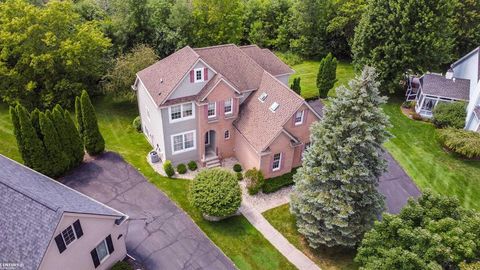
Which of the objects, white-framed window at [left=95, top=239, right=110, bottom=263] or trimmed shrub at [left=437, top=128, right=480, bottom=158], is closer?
white-framed window at [left=95, top=239, right=110, bottom=263]

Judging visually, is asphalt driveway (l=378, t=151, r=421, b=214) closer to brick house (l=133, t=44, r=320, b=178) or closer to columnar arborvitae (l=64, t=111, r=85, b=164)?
brick house (l=133, t=44, r=320, b=178)

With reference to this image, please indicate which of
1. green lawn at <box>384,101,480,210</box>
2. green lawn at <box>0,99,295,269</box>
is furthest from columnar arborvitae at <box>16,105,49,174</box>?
green lawn at <box>384,101,480,210</box>

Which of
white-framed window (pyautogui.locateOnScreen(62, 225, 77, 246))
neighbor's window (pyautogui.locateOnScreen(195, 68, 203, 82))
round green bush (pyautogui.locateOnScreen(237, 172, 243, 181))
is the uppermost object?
neighbor's window (pyautogui.locateOnScreen(195, 68, 203, 82))

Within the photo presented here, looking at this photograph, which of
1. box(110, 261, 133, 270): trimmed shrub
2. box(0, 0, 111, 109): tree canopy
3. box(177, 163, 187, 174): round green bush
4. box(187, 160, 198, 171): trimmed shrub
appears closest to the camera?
box(110, 261, 133, 270): trimmed shrub

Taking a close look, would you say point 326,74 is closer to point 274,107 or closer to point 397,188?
point 274,107

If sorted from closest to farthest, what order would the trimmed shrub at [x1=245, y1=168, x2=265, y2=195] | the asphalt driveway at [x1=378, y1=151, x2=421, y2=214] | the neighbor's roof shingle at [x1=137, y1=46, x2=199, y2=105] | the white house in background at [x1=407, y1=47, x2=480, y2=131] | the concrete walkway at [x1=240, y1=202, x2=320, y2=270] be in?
1. the concrete walkway at [x1=240, y1=202, x2=320, y2=270]
2. the neighbor's roof shingle at [x1=137, y1=46, x2=199, y2=105]
3. the trimmed shrub at [x1=245, y1=168, x2=265, y2=195]
4. the asphalt driveway at [x1=378, y1=151, x2=421, y2=214]
5. the white house in background at [x1=407, y1=47, x2=480, y2=131]

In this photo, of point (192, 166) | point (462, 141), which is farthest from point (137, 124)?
point (462, 141)

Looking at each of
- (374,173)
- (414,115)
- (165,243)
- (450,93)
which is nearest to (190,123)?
(165,243)
